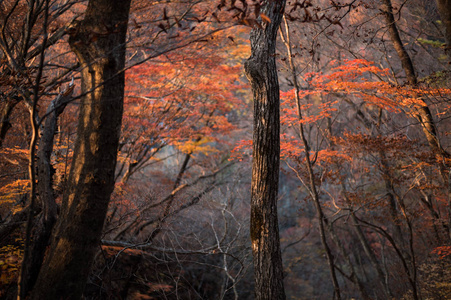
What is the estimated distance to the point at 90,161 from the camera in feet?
8.25

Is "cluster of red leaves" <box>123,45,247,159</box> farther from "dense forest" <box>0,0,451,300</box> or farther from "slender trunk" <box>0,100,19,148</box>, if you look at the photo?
"slender trunk" <box>0,100,19,148</box>

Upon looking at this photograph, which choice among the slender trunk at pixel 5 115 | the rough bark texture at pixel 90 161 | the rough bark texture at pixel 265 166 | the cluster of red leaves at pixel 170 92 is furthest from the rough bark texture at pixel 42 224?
the cluster of red leaves at pixel 170 92

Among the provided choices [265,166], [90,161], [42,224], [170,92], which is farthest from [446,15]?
[170,92]

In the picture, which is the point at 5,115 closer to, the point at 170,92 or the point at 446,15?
the point at 170,92

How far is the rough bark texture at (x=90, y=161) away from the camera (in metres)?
2.42

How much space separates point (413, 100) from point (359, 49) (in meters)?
4.77

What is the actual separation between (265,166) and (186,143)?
22.9 ft

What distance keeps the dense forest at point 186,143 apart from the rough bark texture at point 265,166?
0.05 feet

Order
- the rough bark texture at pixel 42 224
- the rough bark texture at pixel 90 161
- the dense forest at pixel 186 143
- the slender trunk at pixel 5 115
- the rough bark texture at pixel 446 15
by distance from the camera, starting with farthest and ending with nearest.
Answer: the slender trunk at pixel 5 115, the rough bark texture at pixel 446 15, the rough bark texture at pixel 42 224, the dense forest at pixel 186 143, the rough bark texture at pixel 90 161

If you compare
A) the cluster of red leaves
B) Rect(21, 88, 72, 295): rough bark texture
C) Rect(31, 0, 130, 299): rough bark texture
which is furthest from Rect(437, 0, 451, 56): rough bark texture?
the cluster of red leaves

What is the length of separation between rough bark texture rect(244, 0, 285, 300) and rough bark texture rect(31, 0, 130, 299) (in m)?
1.77

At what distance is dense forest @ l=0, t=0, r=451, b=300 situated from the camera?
258 cm

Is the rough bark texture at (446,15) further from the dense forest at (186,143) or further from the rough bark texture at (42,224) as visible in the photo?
the rough bark texture at (42,224)

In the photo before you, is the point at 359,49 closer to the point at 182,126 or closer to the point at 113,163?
the point at 182,126
